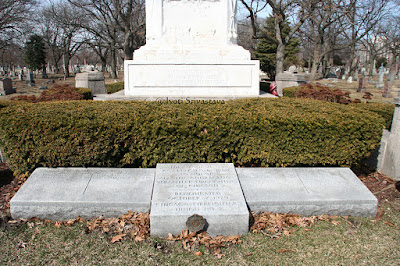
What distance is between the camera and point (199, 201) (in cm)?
336

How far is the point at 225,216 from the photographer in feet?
10.4

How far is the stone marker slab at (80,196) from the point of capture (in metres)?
3.45

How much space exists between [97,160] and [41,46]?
141ft

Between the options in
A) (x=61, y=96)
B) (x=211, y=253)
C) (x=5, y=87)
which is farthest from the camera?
(x=5, y=87)

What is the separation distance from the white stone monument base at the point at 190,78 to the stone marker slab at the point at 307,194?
487 centimetres

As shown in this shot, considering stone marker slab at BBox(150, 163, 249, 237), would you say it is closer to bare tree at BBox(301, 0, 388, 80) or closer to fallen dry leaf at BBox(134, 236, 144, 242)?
fallen dry leaf at BBox(134, 236, 144, 242)

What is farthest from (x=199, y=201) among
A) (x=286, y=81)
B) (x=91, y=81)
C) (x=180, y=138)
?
(x=286, y=81)

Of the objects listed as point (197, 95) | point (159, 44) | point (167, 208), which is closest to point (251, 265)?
point (167, 208)

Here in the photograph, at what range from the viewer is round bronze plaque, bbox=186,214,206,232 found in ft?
10.2

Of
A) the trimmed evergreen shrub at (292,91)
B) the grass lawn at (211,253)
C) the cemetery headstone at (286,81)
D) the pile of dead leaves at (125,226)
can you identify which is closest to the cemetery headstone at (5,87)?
the cemetery headstone at (286,81)

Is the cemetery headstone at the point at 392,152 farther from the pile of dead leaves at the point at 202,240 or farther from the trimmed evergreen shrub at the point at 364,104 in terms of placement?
the pile of dead leaves at the point at 202,240

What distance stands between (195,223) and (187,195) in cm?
44

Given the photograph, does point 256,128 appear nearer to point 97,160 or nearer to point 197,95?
point 97,160

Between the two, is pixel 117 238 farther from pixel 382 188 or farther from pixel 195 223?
pixel 382 188
